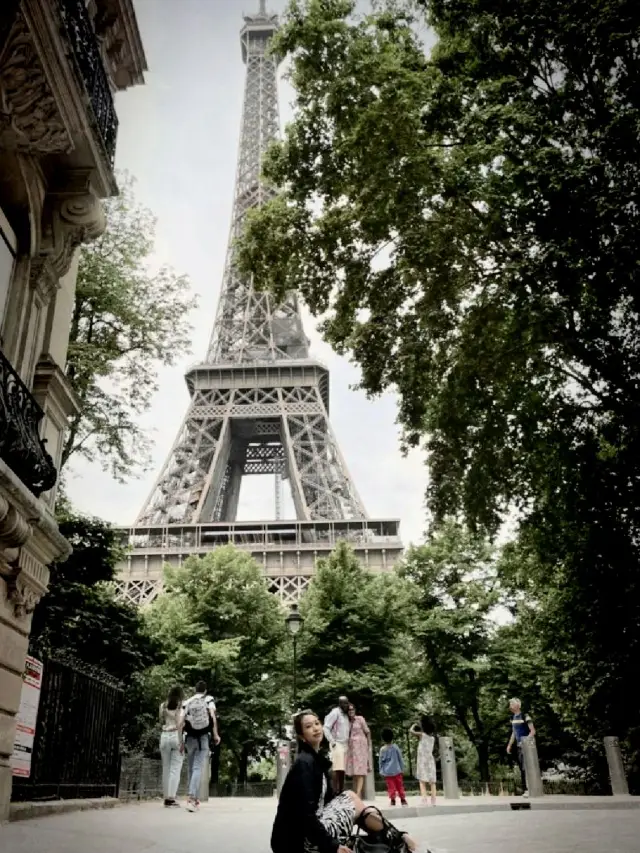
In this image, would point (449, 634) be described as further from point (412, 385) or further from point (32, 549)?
point (32, 549)

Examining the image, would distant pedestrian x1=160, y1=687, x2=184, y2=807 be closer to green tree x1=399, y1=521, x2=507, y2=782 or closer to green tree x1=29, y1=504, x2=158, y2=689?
green tree x1=29, y1=504, x2=158, y2=689

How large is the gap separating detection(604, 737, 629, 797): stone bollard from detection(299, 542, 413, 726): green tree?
12.9 meters

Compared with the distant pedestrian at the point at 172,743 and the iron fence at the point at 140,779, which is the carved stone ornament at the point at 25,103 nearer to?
the distant pedestrian at the point at 172,743

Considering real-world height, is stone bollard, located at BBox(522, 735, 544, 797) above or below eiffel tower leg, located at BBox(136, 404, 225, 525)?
below

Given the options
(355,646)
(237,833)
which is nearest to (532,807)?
(237,833)

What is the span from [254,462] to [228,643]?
134ft

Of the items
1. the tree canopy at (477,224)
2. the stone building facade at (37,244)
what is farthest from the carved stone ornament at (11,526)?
the tree canopy at (477,224)

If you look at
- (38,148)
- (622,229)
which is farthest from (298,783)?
(622,229)

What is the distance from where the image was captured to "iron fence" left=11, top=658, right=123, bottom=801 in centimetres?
904

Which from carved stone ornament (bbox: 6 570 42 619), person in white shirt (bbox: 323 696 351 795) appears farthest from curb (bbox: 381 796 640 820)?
carved stone ornament (bbox: 6 570 42 619)

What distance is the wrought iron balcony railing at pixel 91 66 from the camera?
7639mm

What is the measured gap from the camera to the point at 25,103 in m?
6.98

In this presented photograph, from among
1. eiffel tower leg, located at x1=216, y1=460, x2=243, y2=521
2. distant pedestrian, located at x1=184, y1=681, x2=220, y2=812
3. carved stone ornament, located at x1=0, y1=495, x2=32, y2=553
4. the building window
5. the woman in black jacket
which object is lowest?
the woman in black jacket

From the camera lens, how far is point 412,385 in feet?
40.1
